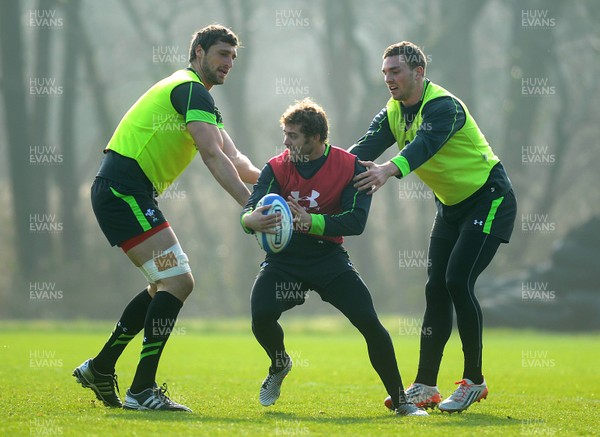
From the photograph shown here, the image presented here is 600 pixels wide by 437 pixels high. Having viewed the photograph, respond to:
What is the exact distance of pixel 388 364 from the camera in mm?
6332

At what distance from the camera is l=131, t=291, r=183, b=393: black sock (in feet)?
21.1

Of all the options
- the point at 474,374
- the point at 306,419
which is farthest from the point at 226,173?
the point at 474,374

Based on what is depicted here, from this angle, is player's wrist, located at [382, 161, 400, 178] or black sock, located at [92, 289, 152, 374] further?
black sock, located at [92, 289, 152, 374]

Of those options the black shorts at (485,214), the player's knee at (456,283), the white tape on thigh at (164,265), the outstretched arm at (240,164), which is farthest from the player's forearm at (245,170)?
the player's knee at (456,283)

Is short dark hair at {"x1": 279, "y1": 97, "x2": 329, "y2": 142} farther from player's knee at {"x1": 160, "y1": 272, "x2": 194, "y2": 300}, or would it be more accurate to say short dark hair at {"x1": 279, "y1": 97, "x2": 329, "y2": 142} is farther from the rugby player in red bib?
player's knee at {"x1": 160, "y1": 272, "x2": 194, "y2": 300}

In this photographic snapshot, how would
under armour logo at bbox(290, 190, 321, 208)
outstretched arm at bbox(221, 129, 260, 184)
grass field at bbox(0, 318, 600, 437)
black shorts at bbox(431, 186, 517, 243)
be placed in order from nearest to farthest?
grass field at bbox(0, 318, 600, 437) → under armour logo at bbox(290, 190, 321, 208) → black shorts at bbox(431, 186, 517, 243) → outstretched arm at bbox(221, 129, 260, 184)

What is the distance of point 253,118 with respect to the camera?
32.2m

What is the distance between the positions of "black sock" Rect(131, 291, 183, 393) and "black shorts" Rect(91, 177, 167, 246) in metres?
0.46

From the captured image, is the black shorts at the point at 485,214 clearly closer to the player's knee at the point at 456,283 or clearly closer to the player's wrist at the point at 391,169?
the player's knee at the point at 456,283

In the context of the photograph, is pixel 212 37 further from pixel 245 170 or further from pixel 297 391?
pixel 297 391

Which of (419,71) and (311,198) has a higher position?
(419,71)

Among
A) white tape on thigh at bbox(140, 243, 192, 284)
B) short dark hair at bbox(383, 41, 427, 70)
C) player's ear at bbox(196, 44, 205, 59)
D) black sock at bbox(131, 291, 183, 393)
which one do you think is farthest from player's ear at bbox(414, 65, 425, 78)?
black sock at bbox(131, 291, 183, 393)

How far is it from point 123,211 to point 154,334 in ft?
2.80

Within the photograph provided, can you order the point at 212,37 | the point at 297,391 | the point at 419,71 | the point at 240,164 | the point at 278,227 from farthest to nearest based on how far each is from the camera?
1. the point at 297,391
2. the point at 240,164
3. the point at 419,71
4. the point at 212,37
5. the point at 278,227
